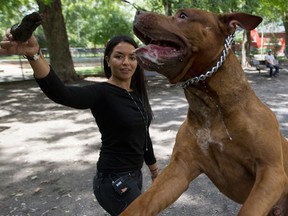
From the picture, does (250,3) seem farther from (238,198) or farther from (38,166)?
(238,198)

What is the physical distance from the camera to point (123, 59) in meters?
3.00

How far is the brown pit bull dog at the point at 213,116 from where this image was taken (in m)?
2.05

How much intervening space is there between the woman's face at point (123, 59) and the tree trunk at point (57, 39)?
14.0 m

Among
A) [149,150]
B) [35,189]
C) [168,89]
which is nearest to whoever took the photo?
[149,150]

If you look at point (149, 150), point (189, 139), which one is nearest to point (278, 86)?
point (149, 150)

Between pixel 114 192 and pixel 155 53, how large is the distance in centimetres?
142

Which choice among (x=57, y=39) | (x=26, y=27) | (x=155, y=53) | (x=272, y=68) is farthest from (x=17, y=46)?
(x=272, y=68)

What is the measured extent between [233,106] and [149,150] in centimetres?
158

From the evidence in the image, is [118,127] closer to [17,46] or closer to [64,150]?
[17,46]

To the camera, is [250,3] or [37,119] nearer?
[37,119]

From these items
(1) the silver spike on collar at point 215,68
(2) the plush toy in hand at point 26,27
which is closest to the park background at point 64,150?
(1) the silver spike on collar at point 215,68

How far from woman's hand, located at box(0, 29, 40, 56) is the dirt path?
107 inches

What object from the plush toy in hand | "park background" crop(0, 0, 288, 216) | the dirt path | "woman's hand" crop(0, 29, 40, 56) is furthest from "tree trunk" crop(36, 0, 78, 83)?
the plush toy in hand

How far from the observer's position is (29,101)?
12.8 meters
